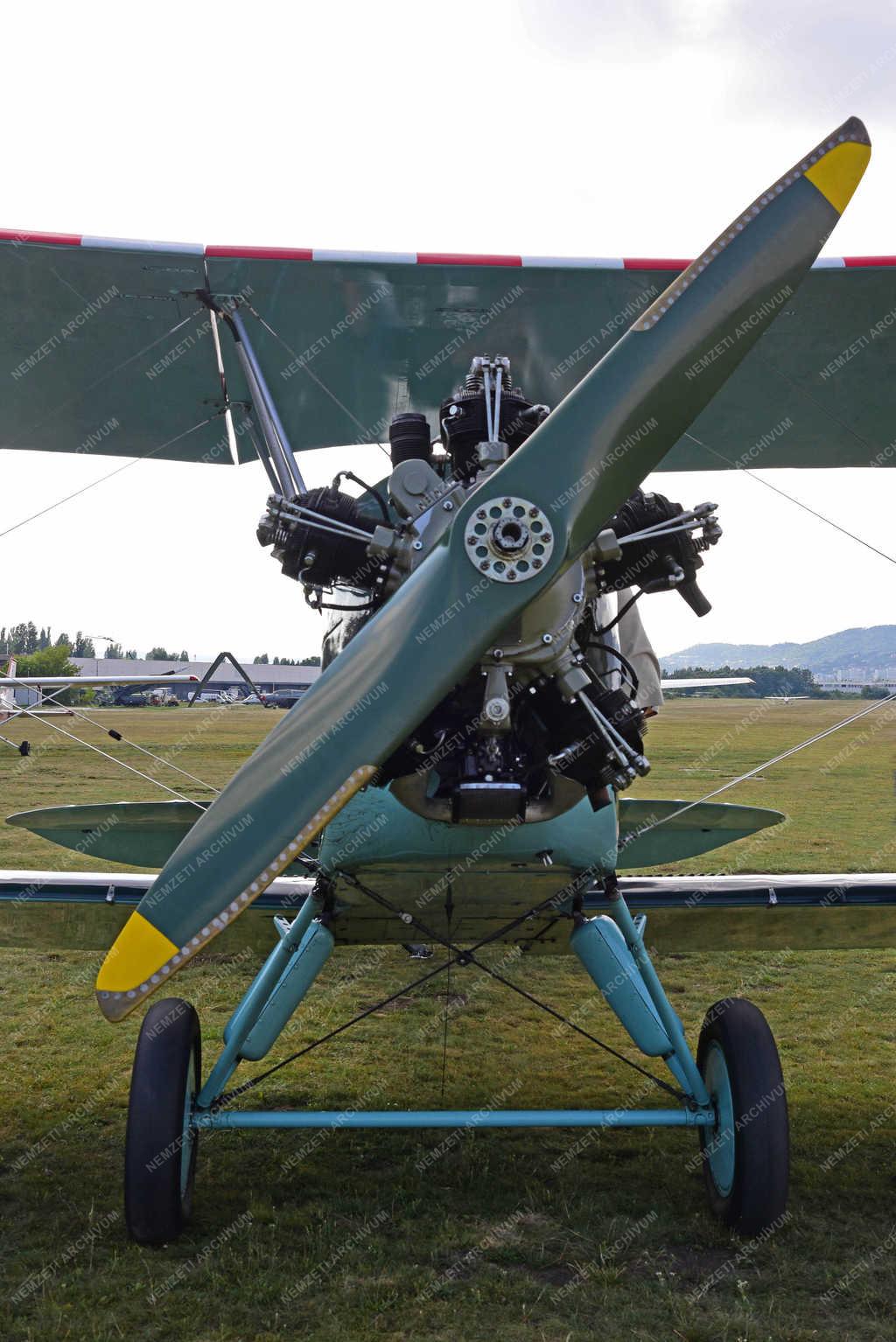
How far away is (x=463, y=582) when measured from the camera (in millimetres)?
2607

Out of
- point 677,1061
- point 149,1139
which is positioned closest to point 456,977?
point 677,1061

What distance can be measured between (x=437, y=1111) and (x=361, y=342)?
328 centimetres

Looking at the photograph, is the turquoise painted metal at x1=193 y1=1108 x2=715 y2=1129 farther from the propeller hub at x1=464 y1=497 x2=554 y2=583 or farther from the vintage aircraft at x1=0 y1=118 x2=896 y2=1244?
the propeller hub at x1=464 y1=497 x2=554 y2=583

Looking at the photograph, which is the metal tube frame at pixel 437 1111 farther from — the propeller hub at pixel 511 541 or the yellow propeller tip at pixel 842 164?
the yellow propeller tip at pixel 842 164

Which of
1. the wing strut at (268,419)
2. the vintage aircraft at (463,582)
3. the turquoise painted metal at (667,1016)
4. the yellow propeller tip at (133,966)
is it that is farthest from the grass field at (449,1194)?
the wing strut at (268,419)

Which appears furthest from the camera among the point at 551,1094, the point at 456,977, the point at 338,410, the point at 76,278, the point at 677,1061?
the point at 456,977

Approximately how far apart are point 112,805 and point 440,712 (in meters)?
3.34

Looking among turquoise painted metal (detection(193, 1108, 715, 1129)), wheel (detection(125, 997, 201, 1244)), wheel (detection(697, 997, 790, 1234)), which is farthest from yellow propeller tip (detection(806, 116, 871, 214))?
wheel (detection(125, 997, 201, 1244))

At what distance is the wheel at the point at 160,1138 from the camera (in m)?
3.20

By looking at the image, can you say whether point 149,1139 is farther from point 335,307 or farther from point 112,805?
point 335,307

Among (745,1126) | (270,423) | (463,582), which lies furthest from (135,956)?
(270,423)

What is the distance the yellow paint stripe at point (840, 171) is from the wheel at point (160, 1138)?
3189mm

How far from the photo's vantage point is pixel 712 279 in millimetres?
2637

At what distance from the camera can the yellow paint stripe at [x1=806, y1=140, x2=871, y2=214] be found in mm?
2588
